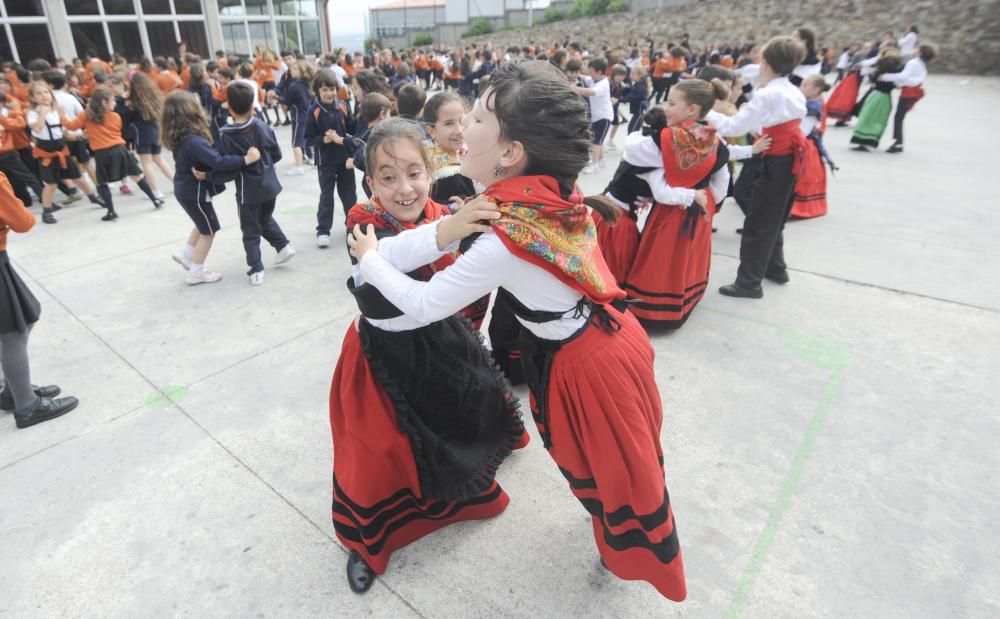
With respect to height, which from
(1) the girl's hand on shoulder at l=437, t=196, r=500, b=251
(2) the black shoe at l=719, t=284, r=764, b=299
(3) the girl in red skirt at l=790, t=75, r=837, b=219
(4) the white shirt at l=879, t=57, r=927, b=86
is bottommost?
(2) the black shoe at l=719, t=284, r=764, b=299

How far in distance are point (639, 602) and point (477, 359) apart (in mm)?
1038

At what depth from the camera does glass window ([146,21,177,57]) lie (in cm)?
1788

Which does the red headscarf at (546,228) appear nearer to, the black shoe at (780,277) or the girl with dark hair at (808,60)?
the black shoe at (780,277)

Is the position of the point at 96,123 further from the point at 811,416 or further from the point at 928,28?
the point at 928,28

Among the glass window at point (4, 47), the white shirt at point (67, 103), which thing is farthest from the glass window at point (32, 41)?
the white shirt at point (67, 103)

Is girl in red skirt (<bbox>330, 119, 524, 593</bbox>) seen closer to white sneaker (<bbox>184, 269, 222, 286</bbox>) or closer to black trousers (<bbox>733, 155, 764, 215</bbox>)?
black trousers (<bbox>733, 155, 764, 215</bbox>)

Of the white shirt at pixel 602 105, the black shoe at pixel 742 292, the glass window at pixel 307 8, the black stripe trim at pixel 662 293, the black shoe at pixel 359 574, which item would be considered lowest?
the black shoe at pixel 359 574

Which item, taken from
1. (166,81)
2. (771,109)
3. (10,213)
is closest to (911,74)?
(771,109)

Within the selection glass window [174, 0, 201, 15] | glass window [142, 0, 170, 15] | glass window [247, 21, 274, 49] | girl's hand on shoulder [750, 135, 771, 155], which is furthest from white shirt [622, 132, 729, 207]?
glass window [247, 21, 274, 49]

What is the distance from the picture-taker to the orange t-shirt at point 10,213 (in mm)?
2592

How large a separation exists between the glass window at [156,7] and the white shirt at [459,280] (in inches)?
837

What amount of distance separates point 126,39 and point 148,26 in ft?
2.54

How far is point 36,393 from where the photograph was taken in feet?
10.5

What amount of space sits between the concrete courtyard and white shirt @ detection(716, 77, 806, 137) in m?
1.30
